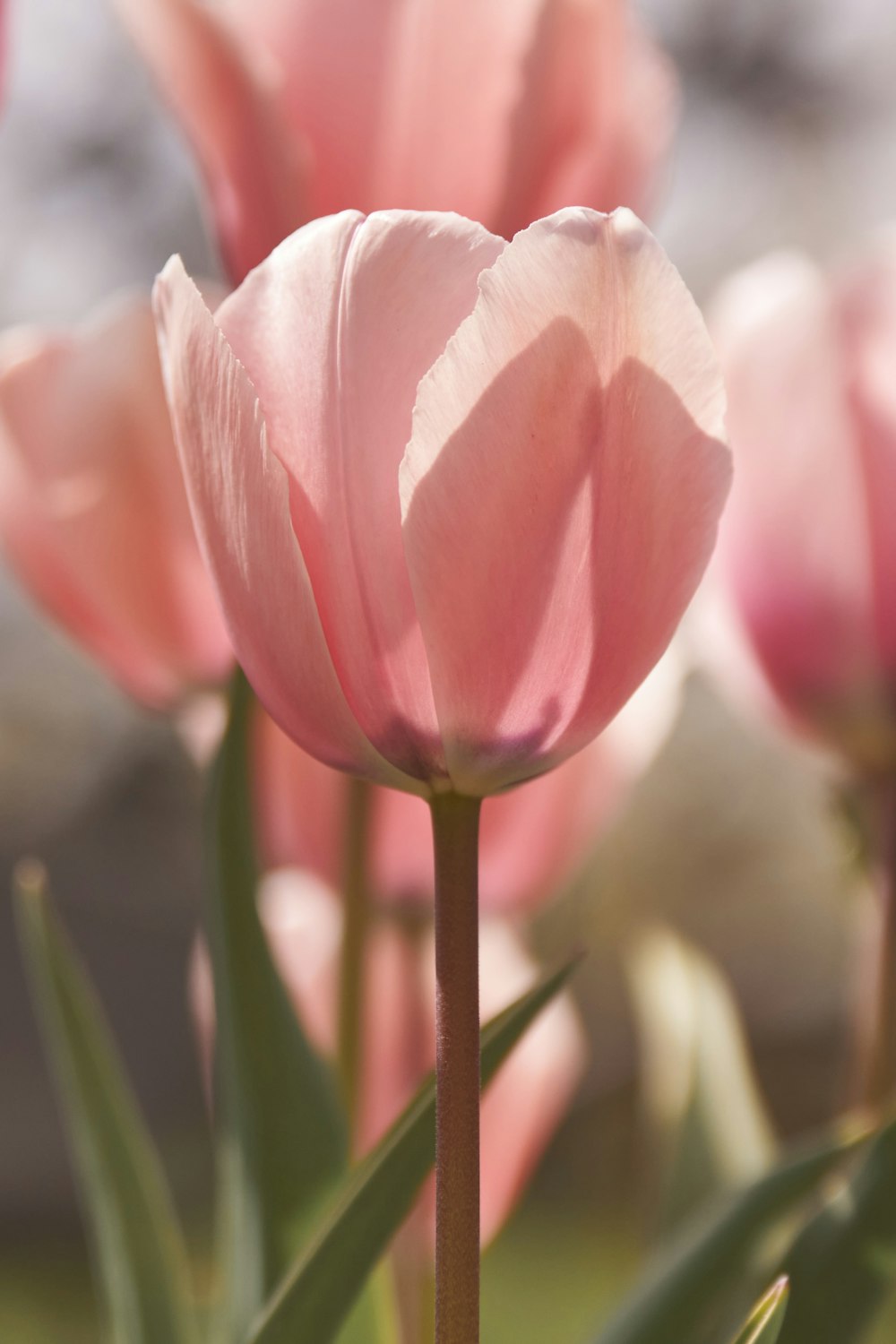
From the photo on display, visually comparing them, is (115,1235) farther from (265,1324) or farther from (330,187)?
(330,187)

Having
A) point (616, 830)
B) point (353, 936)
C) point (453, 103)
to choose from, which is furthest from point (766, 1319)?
point (616, 830)

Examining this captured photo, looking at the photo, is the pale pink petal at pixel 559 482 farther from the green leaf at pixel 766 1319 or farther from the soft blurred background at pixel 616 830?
the soft blurred background at pixel 616 830

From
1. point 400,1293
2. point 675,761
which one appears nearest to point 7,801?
point 675,761

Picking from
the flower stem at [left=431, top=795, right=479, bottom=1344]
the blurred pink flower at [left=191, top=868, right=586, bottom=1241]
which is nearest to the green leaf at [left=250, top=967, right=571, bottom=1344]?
the flower stem at [left=431, top=795, right=479, bottom=1344]

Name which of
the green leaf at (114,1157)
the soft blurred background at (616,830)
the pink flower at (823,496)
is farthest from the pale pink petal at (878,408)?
the soft blurred background at (616,830)

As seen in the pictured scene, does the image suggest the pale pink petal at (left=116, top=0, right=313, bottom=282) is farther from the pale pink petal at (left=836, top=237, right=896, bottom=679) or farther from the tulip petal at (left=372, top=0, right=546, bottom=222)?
the pale pink petal at (left=836, top=237, right=896, bottom=679)

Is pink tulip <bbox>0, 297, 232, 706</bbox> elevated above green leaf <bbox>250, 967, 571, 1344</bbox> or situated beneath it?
elevated above
